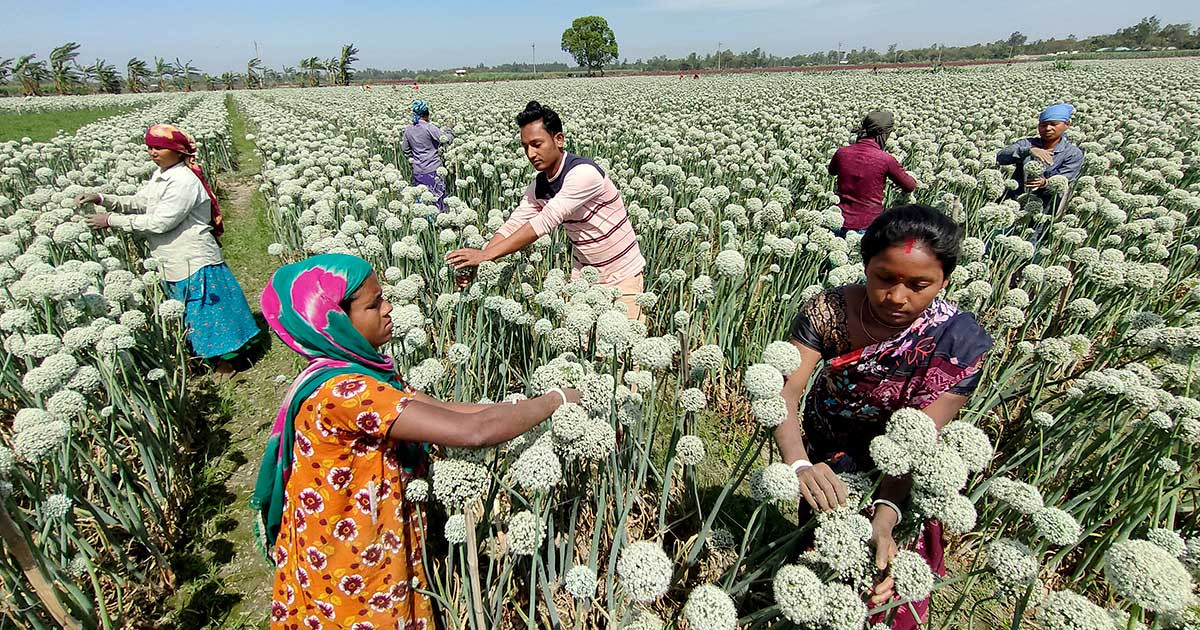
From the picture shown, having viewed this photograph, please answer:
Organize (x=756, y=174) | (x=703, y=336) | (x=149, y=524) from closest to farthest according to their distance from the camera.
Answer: (x=149, y=524), (x=703, y=336), (x=756, y=174)

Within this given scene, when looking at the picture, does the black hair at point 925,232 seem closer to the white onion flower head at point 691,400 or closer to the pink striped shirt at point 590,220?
the white onion flower head at point 691,400

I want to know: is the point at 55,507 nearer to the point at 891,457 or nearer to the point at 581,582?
the point at 581,582

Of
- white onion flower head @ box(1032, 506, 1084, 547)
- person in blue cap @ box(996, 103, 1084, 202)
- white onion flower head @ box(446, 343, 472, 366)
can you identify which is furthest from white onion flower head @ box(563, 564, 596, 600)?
person in blue cap @ box(996, 103, 1084, 202)

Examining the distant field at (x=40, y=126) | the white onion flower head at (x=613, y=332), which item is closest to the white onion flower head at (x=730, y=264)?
the white onion flower head at (x=613, y=332)

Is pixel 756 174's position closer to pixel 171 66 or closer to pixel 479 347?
pixel 479 347

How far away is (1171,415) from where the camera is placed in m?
1.99

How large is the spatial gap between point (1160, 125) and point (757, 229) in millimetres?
9086

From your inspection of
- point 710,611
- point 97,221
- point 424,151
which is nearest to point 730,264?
point 710,611

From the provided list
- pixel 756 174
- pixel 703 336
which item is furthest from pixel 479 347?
pixel 756 174

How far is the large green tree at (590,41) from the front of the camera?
8606 centimetres

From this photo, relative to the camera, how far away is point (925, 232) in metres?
1.62

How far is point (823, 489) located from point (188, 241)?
5188mm

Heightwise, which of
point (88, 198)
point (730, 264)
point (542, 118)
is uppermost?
point (542, 118)

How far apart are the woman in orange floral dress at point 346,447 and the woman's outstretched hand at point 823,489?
688 millimetres
